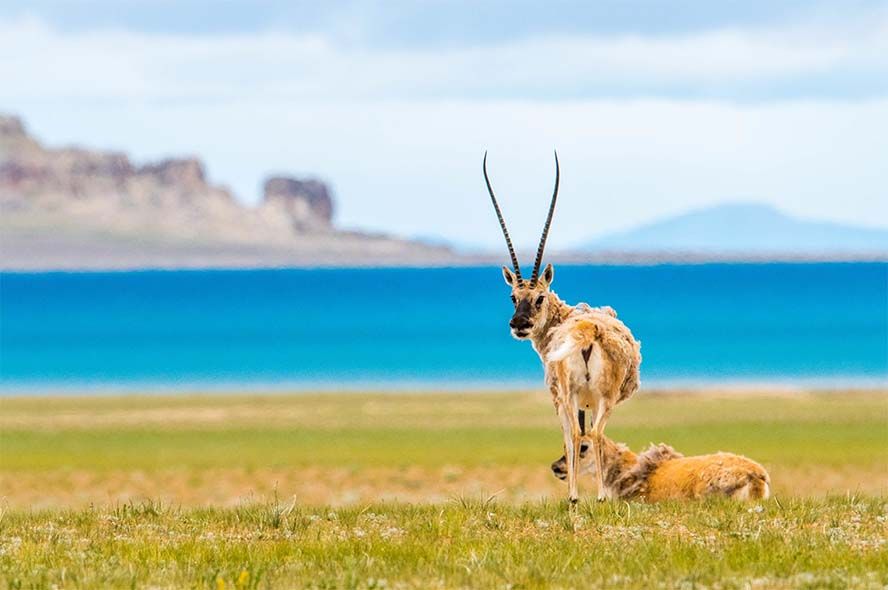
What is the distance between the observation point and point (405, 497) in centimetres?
2723

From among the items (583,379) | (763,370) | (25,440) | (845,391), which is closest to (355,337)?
(763,370)

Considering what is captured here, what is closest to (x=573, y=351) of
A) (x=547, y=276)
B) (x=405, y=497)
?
(x=547, y=276)

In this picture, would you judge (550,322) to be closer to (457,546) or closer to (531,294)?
(531,294)

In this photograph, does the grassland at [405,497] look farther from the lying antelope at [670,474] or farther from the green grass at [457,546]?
the lying antelope at [670,474]

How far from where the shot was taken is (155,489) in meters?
30.2

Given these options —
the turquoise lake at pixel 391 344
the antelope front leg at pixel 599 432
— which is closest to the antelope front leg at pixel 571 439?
the antelope front leg at pixel 599 432

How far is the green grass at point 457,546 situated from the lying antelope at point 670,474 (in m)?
0.77

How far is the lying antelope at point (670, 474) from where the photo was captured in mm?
15156

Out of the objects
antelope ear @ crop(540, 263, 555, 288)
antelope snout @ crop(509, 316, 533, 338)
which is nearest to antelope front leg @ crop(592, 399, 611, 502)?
antelope snout @ crop(509, 316, 533, 338)

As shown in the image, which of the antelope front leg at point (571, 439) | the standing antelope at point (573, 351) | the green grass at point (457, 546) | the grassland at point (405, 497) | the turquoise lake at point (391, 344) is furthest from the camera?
the turquoise lake at point (391, 344)

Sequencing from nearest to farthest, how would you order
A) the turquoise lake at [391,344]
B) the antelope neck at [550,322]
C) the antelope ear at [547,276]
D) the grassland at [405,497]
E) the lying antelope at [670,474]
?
1. the grassland at [405,497]
2. the antelope ear at [547,276]
3. the antelope neck at [550,322]
4. the lying antelope at [670,474]
5. the turquoise lake at [391,344]

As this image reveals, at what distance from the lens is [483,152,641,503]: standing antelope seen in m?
13.8

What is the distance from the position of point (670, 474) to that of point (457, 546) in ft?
13.8

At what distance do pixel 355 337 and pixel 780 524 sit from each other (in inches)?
4076
